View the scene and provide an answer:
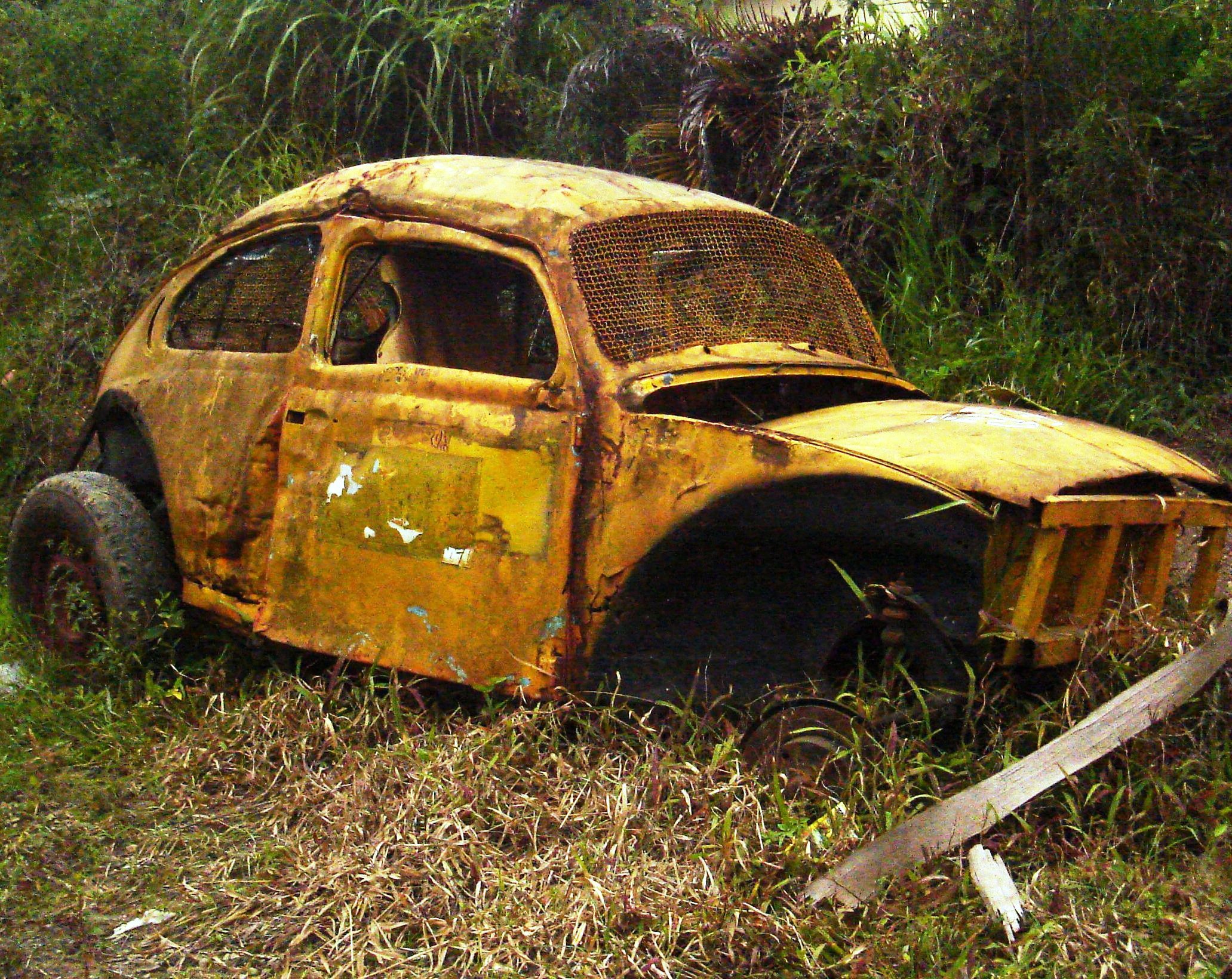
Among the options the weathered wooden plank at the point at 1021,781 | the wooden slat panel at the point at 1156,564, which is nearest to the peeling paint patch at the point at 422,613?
the weathered wooden plank at the point at 1021,781

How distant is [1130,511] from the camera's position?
346cm

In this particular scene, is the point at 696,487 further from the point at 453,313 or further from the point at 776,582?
the point at 453,313

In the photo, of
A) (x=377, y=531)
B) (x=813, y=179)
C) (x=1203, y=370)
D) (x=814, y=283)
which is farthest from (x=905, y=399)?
(x=813, y=179)

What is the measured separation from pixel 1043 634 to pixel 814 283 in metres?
1.64

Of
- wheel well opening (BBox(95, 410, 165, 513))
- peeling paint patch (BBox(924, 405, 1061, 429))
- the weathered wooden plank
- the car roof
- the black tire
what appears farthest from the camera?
wheel well opening (BBox(95, 410, 165, 513))

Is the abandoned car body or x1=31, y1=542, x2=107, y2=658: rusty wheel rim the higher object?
the abandoned car body

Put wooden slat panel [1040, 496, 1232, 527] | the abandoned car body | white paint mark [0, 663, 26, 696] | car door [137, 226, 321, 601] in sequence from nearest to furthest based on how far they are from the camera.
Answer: wooden slat panel [1040, 496, 1232, 527], the abandoned car body, car door [137, 226, 321, 601], white paint mark [0, 663, 26, 696]

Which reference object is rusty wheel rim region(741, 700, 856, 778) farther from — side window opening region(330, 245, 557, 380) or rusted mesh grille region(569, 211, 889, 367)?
side window opening region(330, 245, 557, 380)

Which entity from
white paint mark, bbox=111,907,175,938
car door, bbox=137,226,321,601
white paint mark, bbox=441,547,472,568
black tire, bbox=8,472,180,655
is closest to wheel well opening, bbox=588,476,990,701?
white paint mark, bbox=441,547,472,568

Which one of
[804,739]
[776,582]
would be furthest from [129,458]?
[804,739]

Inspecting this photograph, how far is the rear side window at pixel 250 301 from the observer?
4926 millimetres

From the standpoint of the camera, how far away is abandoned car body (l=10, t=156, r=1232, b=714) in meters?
3.42

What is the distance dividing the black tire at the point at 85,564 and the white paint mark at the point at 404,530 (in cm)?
113

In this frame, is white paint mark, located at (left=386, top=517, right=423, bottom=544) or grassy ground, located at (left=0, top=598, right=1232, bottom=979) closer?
grassy ground, located at (left=0, top=598, right=1232, bottom=979)
